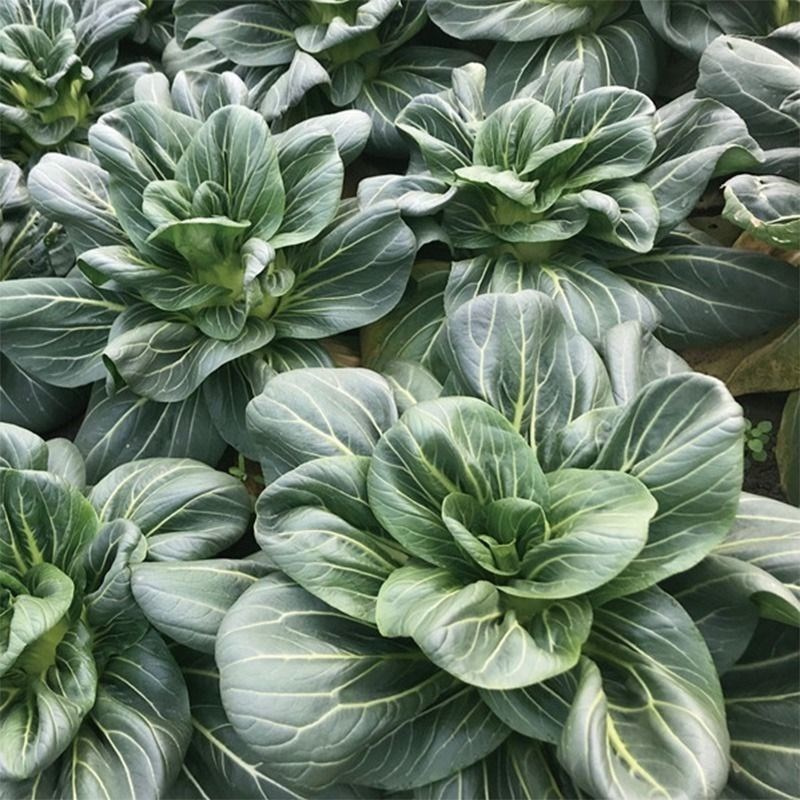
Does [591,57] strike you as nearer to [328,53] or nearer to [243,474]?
[328,53]

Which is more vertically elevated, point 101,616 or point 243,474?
point 101,616

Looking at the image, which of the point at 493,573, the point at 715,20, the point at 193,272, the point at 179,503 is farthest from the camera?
the point at 715,20

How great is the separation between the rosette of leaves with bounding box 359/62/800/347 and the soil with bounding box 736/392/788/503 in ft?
0.48

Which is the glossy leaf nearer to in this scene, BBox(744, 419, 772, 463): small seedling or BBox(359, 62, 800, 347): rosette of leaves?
BBox(359, 62, 800, 347): rosette of leaves

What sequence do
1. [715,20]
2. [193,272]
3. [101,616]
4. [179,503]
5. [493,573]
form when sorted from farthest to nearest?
[715,20] → [193,272] → [179,503] → [101,616] → [493,573]

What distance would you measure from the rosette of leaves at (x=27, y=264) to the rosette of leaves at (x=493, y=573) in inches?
25.4

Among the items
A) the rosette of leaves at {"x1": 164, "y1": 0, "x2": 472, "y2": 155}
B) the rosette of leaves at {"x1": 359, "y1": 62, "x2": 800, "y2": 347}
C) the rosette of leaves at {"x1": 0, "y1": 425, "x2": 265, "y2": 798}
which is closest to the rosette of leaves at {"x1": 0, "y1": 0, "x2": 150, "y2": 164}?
Answer: the rosette of leaves at {"x1": 164, "y1": 0, "x2": 472, "y2": 155}

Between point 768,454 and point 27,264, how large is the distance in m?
1.34

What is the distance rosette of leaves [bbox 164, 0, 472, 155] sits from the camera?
159cm

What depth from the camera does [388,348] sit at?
1377 millimetres

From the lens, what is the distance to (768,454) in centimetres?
134

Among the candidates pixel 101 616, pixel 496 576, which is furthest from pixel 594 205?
pixel 101 616

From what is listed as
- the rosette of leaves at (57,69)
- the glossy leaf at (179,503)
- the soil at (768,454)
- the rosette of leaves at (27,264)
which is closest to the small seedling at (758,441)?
the soil at (768,454)

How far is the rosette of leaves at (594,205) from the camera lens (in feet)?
4.15
